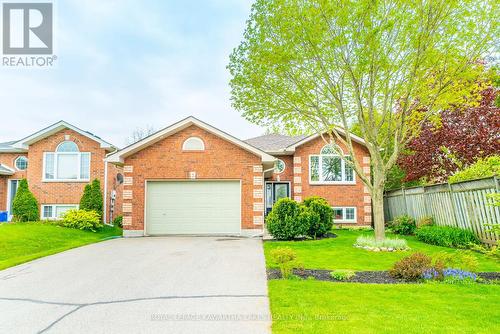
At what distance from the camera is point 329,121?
45.6 ft

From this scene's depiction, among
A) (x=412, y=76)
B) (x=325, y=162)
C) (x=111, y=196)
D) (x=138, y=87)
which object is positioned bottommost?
(x=111, y=196)

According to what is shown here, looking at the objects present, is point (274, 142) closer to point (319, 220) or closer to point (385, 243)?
point (319, 220)

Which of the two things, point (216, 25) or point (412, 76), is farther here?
point (216, 25)

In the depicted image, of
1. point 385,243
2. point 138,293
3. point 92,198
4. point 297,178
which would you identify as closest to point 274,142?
point 297,178

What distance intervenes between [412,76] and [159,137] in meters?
10.00

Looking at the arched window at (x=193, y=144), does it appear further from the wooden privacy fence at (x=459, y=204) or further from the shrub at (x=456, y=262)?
the shrub at (x=456, y=262)

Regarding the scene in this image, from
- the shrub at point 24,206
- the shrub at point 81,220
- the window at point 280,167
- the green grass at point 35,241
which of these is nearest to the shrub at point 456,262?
the green grass at point 35,241

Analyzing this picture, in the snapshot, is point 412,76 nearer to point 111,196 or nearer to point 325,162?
point 325,162

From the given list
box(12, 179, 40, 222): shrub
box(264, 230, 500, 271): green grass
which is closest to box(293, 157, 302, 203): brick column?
box(264, 230, 500, 271): green grass

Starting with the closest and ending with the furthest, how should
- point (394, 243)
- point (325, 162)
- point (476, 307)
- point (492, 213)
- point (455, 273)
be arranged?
point (476, 307)
point (455, 273)
point (492, 213)
point (394, 243)
point (325, 162)

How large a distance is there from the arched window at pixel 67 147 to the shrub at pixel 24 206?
2.40 m

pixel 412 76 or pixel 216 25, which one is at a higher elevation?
pixel 216 25

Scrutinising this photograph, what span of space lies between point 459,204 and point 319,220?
478 cm

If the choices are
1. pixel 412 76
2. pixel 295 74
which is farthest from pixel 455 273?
pixel 295 74
